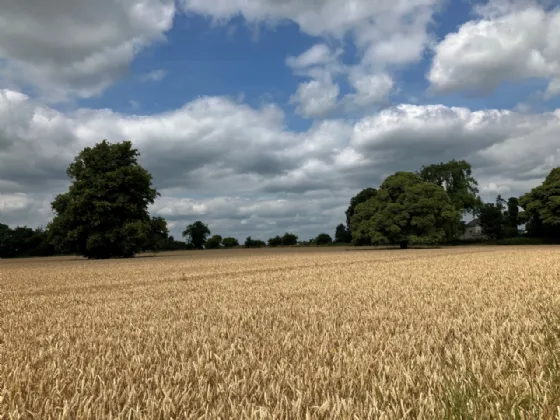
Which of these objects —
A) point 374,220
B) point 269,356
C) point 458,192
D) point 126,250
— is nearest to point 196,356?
point 269,356

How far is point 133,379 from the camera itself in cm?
420

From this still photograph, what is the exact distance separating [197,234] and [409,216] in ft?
219

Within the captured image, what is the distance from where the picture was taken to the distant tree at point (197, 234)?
366 ft

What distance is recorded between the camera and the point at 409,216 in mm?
59188

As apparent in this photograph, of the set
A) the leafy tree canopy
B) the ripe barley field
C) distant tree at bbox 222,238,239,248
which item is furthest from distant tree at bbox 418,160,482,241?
the ripe barley field

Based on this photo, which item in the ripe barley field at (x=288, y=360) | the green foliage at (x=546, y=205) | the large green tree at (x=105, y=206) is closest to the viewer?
the ripe barley field at (x=288, y=360)

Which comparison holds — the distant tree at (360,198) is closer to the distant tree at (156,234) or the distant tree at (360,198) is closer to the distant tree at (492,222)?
the distant tree at (492,222)

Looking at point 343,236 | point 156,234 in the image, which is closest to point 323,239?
point 343,236

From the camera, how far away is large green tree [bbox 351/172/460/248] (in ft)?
192

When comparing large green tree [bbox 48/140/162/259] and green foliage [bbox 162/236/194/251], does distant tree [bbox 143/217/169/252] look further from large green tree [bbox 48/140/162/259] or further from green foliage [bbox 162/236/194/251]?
green foliage [bbox 162/236/194/251]

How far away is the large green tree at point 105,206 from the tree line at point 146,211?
0.33ft

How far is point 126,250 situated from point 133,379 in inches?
1827

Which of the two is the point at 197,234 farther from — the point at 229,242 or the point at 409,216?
the point at 409,216

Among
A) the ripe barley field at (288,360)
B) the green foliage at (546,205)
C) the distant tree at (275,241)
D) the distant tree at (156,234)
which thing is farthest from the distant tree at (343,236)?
the ripe barley field at (288,360)
